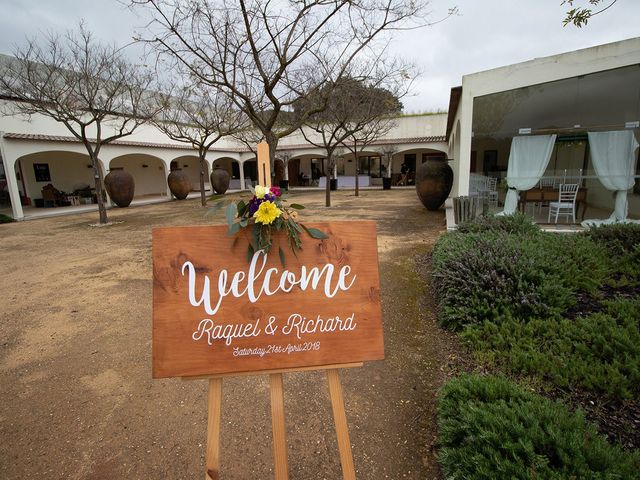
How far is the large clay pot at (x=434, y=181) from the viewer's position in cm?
1000

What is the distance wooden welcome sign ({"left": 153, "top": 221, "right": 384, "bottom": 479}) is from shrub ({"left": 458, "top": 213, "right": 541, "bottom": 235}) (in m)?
4.17

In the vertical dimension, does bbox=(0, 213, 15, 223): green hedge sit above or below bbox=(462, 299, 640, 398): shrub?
above

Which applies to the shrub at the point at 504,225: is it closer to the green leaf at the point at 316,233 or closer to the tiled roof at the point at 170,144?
the green leaf at the point at 316,233

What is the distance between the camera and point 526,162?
707cm

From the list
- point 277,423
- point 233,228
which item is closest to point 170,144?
point 233,228

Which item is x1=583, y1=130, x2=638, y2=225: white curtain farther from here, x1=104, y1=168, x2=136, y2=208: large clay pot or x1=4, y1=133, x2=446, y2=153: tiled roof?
x1=104, y1=168, x2=136, y2=208: large clay pot

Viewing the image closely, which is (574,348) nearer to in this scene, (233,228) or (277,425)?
(277,425)

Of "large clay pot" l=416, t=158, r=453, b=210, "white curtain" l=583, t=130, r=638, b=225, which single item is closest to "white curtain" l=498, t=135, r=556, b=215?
"white curtain" l=583, t=130, r=638, b=225

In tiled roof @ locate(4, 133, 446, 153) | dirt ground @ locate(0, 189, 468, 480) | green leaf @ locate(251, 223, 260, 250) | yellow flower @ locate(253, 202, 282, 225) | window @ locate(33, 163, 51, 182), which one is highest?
tiled roof @ locate(4, 133, 446, 153)

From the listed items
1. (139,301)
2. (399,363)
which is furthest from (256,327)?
(139,301)

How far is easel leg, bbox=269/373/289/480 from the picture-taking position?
58.8 inches

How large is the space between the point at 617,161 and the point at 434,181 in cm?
435

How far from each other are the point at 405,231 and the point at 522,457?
672 cm

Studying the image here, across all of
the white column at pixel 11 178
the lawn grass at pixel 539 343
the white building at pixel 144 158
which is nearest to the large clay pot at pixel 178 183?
the white building at pixel 144 158
